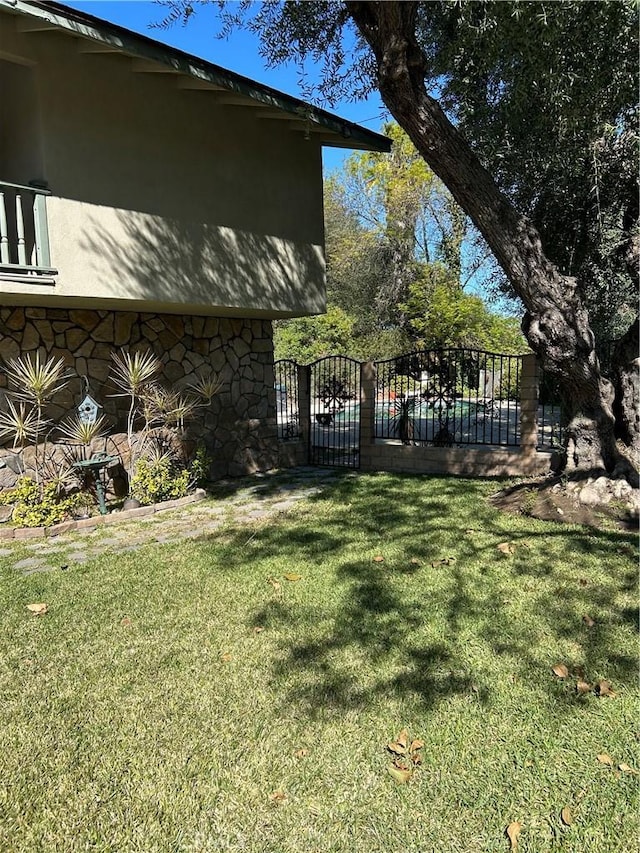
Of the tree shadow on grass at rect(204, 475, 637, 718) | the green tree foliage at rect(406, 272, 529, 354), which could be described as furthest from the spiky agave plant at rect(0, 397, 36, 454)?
the green tree foliage at rect(406, 272, 529, 354)

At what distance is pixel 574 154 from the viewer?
808 centimetres

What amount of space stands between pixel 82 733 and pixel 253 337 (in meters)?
7.99

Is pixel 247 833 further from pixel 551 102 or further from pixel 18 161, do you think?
pixel 551 102

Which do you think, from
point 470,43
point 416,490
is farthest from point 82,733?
point 470,43

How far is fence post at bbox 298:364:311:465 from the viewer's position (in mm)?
10789

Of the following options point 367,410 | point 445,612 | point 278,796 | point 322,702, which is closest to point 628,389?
point 367,410

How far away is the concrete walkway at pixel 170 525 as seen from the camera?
18.6 feet

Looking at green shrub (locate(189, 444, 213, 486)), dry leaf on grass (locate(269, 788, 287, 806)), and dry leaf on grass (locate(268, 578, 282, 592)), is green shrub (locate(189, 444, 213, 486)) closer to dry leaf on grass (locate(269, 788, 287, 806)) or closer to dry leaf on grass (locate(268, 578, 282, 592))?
dry leaf on grass (locate(268, 578, 282, 592))

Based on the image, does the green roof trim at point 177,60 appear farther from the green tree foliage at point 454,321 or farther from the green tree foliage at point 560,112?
the green tree foliage at point 454,321

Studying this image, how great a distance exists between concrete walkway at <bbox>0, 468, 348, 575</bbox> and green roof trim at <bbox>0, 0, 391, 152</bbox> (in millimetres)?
5327

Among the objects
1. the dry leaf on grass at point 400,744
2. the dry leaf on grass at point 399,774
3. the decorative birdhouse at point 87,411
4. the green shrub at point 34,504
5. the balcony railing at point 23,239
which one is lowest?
the dry leaf on grass at point 399,774

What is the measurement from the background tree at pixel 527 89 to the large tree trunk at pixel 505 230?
1 cm

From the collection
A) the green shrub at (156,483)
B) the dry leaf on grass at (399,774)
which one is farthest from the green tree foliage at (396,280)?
the dry leaf on grass at (399,774)

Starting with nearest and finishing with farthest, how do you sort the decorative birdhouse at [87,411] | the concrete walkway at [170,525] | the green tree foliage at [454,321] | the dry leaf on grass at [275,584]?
the dry leaf on grass at [275,584]
the concrete walkway at [170,525]
the decorative birdhouse at [87,411]
the green tree foliage at [454,321]
